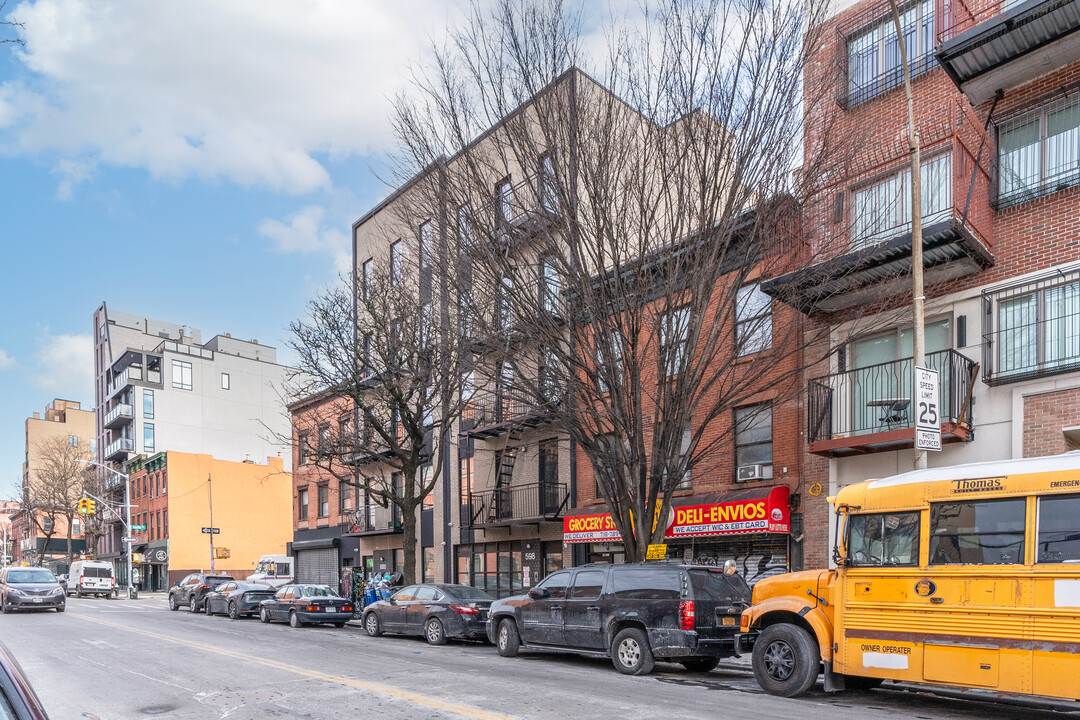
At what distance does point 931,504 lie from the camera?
10141 mm

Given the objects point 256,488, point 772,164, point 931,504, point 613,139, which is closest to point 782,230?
point 772,164

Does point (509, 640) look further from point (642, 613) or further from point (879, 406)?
point (879, 406)

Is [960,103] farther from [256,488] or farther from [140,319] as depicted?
[140,319]

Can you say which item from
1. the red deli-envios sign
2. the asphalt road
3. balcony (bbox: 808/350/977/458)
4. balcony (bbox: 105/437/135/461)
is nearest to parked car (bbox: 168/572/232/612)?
the asphalt road

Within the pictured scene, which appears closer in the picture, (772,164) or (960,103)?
(772,164)

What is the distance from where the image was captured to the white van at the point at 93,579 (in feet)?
Answer: 160

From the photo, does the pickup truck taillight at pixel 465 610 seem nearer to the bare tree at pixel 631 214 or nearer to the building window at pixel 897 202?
the bare tree at pixel 631 214

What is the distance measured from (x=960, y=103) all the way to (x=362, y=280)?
16928mm

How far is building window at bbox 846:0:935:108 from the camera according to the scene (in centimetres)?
1775

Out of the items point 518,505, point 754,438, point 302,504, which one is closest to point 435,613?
point 754,438

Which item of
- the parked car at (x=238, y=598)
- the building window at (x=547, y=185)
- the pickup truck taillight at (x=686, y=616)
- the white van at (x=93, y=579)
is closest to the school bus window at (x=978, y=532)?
the pickup truck taillight at (x=686, y=616)

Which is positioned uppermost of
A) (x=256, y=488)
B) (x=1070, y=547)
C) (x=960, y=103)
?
(x=960, y=103)

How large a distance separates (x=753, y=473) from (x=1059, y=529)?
1093 cm

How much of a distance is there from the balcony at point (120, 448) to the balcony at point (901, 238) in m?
64.3
